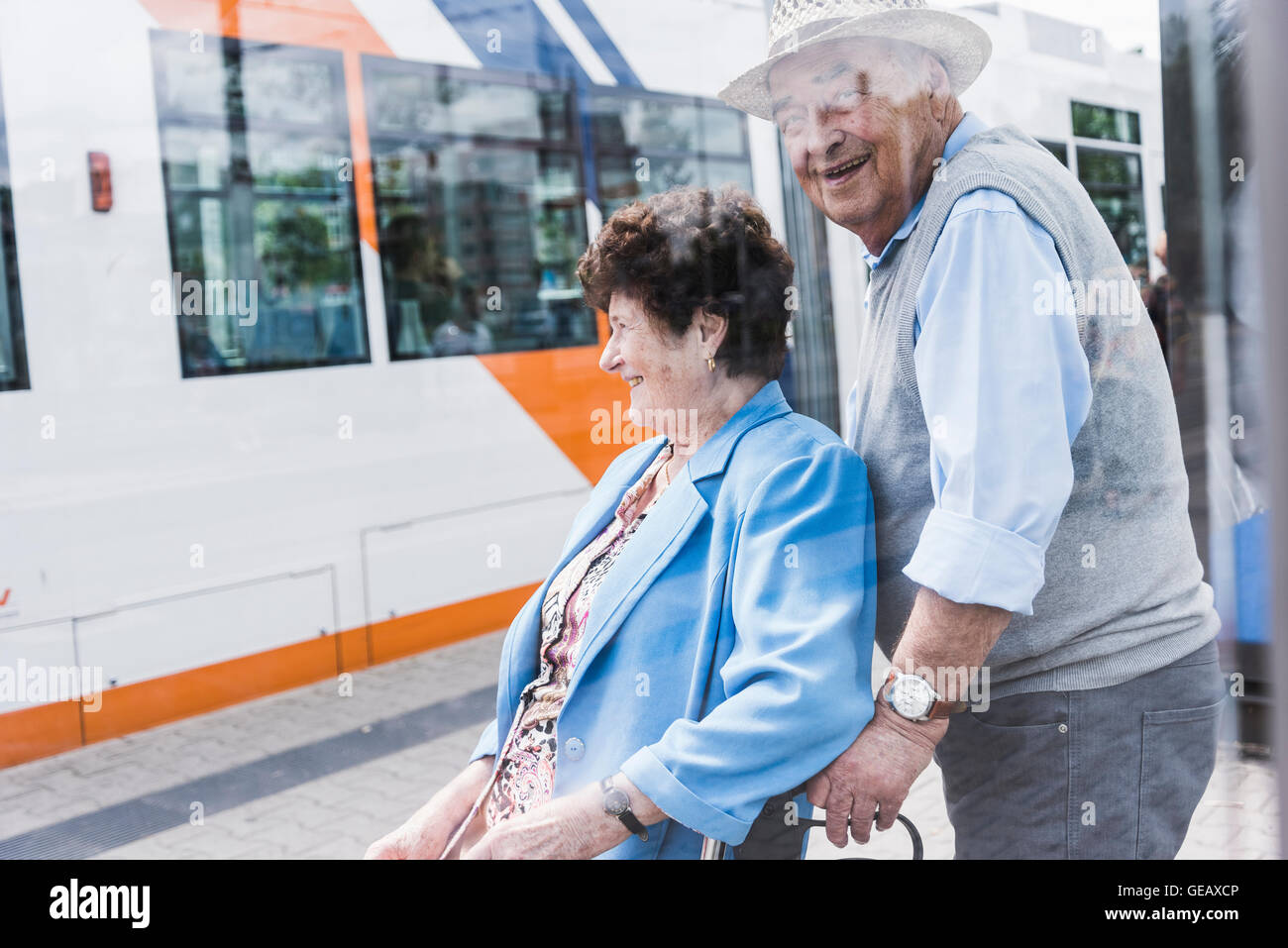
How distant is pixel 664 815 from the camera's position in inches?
65.7

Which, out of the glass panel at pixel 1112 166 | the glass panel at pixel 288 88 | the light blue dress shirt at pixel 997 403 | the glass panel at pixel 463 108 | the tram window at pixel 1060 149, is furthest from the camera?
the glass panel at pixel 463 108

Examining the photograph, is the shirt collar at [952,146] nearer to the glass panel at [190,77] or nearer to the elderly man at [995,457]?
the elderly man at [995,457]

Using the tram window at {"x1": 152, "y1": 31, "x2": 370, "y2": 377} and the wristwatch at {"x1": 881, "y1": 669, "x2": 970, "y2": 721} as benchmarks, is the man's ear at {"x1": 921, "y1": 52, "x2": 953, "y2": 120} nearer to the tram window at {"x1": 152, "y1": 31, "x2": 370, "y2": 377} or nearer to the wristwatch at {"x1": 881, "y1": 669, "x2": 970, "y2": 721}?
the wristwatch at {"x1": 881, "y1": 669, "x2": 970, "y2": 721}

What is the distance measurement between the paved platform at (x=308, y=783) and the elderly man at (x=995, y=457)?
147mm

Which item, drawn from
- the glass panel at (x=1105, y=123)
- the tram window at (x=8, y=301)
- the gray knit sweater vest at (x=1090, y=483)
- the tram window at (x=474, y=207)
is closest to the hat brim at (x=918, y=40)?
the gray knit sweater vest at (x=1090, y=483)

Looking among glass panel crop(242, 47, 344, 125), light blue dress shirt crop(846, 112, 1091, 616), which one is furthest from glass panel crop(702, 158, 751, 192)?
light blue dress shirt crop(846, 112, 1091, 616)

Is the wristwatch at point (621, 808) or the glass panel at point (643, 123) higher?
the glass panel at point (643, 123)

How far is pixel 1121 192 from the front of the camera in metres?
2.39

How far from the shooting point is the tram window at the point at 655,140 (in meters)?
3.83

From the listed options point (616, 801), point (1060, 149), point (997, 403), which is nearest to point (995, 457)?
point (997, 403)

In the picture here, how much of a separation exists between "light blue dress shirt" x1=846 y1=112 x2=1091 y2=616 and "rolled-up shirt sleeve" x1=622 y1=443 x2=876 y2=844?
0.50 feet

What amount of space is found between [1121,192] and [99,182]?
3023mm

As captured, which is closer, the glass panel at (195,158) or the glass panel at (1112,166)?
the glass panel at (1112,166)
